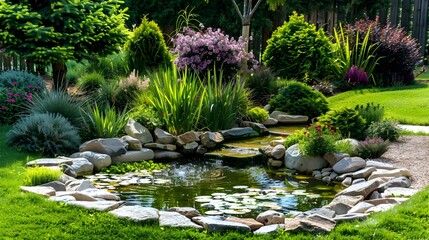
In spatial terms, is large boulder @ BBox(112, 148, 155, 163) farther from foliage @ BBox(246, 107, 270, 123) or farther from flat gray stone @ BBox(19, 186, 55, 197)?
foliage @ BBox(246, 107, 270, 123)

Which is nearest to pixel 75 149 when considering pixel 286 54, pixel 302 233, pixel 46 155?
pixel 46 155

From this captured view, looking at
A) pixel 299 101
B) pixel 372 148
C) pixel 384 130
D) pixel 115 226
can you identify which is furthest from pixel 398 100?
pixel 115 226

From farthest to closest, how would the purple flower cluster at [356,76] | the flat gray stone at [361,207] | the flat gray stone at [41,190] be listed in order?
1. the purple flower cluster at [356,76]
2. the flat gray stone at [41,190]
3. the flat gray stone at [361,207]

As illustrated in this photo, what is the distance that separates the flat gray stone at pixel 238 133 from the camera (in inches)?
416

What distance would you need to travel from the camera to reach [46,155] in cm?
891

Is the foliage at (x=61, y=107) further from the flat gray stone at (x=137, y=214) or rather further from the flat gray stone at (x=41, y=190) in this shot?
the flat gray stone at (x=137, y=214)

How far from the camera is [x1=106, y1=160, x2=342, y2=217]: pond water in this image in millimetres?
7133

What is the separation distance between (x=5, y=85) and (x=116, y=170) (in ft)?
11.1

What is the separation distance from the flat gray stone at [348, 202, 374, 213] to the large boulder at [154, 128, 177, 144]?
3749 mm

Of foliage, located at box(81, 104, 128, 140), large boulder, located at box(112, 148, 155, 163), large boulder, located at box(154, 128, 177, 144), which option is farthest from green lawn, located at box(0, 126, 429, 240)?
large boulder, located at box(154, 128, 177, 144)

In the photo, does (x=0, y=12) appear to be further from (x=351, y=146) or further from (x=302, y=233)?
(x=302, y=233)

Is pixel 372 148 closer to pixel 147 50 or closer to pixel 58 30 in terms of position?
pixel 58 30

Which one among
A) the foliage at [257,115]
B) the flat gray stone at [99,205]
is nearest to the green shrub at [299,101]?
the foliage at [257,115]

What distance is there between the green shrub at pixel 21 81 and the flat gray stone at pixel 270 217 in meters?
5.70
